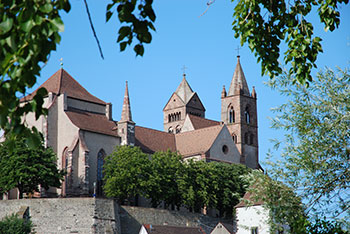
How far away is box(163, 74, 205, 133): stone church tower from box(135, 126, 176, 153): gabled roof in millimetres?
18557

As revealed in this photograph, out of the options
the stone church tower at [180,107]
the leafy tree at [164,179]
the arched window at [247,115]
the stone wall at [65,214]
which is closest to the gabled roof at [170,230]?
the stone wall at [65,214]

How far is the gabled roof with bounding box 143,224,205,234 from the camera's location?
52.6 meters

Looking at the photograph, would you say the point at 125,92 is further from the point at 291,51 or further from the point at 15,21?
the point at 15,21

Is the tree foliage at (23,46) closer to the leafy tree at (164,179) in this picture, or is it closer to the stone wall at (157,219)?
the stone wall at (157,219)

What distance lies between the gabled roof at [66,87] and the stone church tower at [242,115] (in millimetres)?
21148

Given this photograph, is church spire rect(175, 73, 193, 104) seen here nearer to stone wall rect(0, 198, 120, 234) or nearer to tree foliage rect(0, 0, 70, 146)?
stone wall rect(0, 198, 120, 234)

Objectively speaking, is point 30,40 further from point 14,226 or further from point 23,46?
point 14,226

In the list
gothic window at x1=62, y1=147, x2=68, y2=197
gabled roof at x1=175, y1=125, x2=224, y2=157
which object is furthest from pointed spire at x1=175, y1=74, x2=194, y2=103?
gothic window at x1=62, y1=147, x2=68, y2=197

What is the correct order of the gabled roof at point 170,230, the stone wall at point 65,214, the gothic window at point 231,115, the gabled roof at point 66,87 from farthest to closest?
the gothic window at point 231,115 < the gabled roof at point 66,87 < the gabled roof at point 170,230 < the stone wall at point 65,214

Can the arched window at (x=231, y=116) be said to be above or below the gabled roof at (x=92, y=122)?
above

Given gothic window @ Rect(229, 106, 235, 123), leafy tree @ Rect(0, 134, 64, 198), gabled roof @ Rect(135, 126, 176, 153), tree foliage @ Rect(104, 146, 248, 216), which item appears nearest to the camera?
leafy tree @ Rect(0, 134, 64, 198)

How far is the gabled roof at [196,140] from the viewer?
73500 mm

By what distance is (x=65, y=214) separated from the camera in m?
51.1

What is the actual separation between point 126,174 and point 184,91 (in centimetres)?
4469
